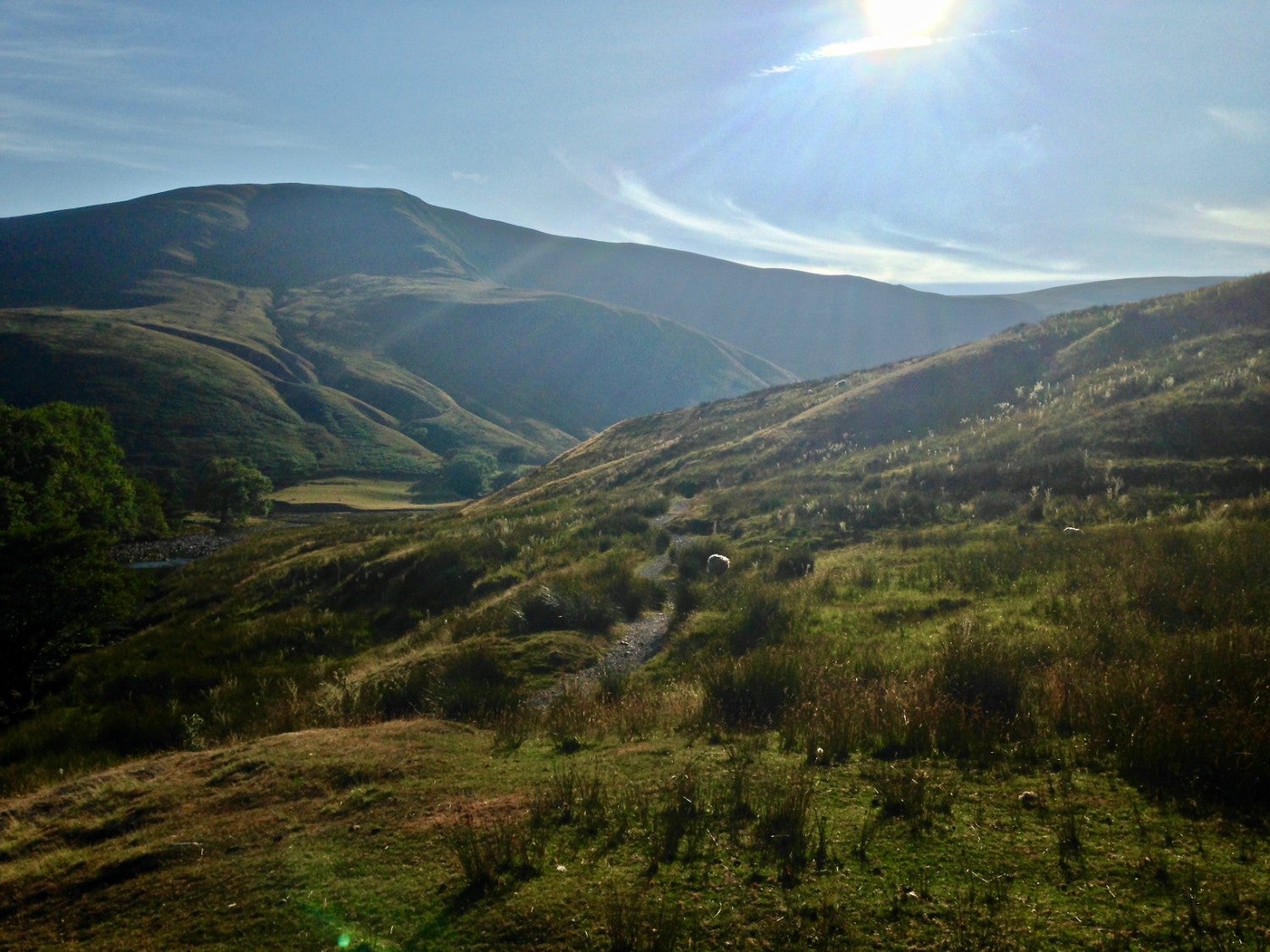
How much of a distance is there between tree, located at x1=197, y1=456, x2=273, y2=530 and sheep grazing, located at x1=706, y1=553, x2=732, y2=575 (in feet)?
224

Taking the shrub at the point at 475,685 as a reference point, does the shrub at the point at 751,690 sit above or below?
above

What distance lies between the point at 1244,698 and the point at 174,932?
7.94 metres

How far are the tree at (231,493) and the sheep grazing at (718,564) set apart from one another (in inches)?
2690

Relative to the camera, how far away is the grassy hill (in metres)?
4.09

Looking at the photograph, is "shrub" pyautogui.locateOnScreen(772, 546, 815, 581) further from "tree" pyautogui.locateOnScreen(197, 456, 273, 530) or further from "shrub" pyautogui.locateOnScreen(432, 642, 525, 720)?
"tree" pyautogui.locateOnScreen(197, 456, 273, 530)

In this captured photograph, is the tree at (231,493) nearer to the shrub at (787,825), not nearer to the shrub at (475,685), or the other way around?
the shrub at (475,685)

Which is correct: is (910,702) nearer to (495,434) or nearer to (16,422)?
(16,422)

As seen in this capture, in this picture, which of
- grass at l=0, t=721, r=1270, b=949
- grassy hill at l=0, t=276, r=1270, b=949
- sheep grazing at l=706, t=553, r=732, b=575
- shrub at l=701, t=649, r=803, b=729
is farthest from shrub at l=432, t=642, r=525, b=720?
sheep grazing at l=706, t=553, r=732, b=575

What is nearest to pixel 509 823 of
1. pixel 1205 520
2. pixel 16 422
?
pixel 1205 520

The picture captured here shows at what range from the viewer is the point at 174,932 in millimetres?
4438

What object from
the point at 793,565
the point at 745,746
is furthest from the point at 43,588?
the point at 745,746

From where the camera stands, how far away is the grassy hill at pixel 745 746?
13.4ft

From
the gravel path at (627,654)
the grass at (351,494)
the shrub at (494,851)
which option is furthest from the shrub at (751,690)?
the grass at (351,494)

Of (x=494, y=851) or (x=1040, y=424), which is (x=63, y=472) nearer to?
(x=494, y=851)
